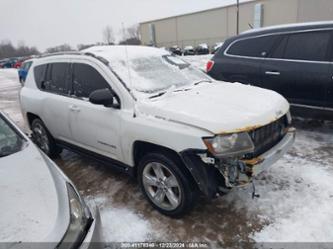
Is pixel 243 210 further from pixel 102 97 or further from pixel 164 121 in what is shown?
pixel 102 97

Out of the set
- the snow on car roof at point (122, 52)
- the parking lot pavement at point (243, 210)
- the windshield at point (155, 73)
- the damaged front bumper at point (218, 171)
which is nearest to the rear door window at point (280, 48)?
the windshield at point (155, 73)

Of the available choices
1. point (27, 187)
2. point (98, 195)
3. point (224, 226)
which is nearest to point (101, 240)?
point (27, 187)

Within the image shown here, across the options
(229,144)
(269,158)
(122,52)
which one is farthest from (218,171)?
(122,52)

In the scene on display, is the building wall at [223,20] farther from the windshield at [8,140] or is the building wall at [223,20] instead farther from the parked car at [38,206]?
the parked car at [38,206]

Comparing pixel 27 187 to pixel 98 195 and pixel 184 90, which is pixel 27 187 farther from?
pixel 184 90

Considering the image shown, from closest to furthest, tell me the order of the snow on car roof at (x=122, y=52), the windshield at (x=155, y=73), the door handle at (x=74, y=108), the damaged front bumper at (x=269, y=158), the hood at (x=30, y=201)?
the hood at (x=30, y=201) < the damaged front bumper at (x=269, y=158) < the windshield at (x=155, y=73) < the snow on car roof at (x=122, y=52) < the door handle at (x=74, y=108)

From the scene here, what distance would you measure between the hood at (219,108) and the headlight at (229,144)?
0.19 feet

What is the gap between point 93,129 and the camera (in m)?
3.71

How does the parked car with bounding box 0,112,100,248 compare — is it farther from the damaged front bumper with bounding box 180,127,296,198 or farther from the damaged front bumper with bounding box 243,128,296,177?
the damaged front bumper with bounding box 243,128,296,177

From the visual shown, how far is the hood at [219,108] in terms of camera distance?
105 inches

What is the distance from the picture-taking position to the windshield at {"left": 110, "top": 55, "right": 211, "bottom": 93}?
3474 mm

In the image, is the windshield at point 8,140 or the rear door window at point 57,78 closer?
the windshield at point 8,140

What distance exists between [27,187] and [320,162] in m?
3.79

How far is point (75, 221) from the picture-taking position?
2033 mm
